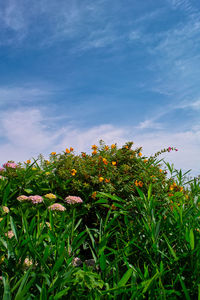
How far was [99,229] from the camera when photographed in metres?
3.67

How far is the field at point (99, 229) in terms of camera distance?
2.12 m

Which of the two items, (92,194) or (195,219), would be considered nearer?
(195,219)

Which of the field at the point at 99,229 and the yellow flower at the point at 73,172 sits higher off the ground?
the yellow flower at the point at 73,172

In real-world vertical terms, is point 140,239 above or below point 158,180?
below

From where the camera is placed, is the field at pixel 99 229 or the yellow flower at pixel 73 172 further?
the yellow flower at pixel 73 172

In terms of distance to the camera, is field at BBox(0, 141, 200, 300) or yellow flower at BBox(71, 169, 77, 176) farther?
yellow flower at BBox(71, 169, 77, 176)

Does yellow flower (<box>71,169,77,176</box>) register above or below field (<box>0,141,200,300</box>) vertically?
above

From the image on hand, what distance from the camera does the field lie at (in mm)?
2119

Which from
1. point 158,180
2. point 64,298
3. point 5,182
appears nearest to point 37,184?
point 5,182

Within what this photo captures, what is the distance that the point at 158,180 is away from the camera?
14.9 ft

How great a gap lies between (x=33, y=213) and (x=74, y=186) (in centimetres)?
82

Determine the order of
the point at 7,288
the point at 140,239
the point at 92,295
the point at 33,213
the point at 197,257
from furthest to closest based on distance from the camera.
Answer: the point at 33,213 < the point at 140,239 < the point at 197,257 < the point at 92,295 < the point at 7,288

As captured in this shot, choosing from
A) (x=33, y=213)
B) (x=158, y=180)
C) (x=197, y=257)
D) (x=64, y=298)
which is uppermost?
(x=158, y=180)

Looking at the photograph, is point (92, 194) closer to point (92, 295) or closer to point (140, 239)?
point (140, 239)
